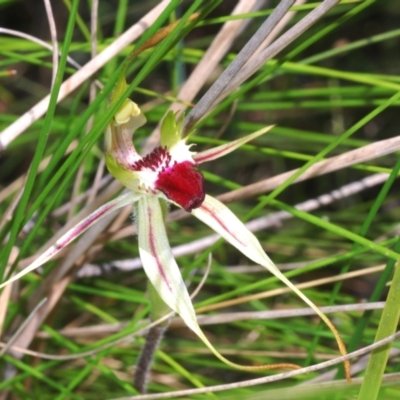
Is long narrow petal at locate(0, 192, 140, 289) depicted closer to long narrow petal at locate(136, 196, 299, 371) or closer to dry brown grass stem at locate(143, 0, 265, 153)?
long narrow petal at locate(136, 196, 299, 371)

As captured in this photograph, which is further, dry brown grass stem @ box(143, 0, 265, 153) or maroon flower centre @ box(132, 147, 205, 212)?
dry brown grass stem @ box(143, 0, 265, 153)

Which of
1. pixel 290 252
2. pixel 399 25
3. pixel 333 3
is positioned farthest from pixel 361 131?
pixel 333 3

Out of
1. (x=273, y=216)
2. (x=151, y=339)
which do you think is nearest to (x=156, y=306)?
(x=151, y=339)

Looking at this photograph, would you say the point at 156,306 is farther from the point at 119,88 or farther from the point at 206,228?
the point at 206,228

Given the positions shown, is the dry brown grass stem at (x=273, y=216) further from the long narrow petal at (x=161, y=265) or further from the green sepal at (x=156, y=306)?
the long narrow petal at (x=161, y=265)

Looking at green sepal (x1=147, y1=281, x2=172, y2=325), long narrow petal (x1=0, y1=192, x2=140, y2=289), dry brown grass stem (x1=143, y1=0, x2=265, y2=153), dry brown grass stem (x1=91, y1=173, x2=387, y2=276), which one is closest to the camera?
long narrow petal (x1=0, y1=192, x2=140, y2=289)

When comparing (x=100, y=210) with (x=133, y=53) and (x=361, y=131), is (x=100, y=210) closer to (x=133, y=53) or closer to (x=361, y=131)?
(x=133, y=53)

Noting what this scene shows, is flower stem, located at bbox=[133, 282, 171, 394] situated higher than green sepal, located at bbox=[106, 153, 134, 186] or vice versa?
green sepal, located at bbox=[106, 153, 134, 186]

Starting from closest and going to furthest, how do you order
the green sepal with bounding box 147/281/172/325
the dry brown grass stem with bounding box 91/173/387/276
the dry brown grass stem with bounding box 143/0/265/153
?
the green sepal with bounding box 147/281/172/325
the dry brown grass stem with bounding box 143/0/265/153
the dry brown grass stem with bounding box 91/173/387/276

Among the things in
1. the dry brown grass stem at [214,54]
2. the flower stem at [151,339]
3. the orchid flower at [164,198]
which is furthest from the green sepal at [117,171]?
the dry brown grass stem at [214,54]

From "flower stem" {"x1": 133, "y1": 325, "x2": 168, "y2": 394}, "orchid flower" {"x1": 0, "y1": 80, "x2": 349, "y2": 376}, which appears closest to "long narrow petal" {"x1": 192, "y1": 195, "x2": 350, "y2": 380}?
"orchid flower" {"x1": 0, "y1": 80, "x2": 349, "y2": 376}
